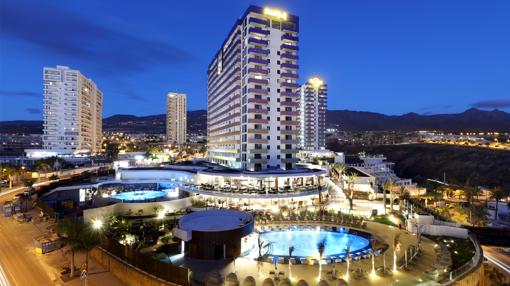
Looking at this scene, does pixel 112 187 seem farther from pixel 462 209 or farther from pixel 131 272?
pixel 462 209

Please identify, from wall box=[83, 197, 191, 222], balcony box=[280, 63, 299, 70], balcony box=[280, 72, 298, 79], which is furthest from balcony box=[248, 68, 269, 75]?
wall box=[83, 197, 191, 222]

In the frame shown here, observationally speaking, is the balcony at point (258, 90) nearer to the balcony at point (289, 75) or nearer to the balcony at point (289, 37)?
the balcony at point (289, 75)

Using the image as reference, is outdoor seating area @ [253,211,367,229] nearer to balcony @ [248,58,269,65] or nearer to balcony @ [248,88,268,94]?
balcony @ [248,88,268,94]

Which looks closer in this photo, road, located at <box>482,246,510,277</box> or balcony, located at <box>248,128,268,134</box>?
road, located at <box>482,246,510,277</box>

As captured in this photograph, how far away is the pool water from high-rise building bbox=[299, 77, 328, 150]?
4984 inches

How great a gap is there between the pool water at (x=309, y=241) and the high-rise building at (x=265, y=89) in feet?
118

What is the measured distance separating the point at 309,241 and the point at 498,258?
1172 inches

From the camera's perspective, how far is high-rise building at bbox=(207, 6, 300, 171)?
72000 mm

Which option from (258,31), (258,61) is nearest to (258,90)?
(258,61)

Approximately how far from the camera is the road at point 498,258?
38450 mm

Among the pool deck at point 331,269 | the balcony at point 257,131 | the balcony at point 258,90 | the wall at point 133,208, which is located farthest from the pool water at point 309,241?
the balcony at point 258,90

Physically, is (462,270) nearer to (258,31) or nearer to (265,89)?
(265,89)

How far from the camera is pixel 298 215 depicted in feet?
138

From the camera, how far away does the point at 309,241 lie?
35469mm
